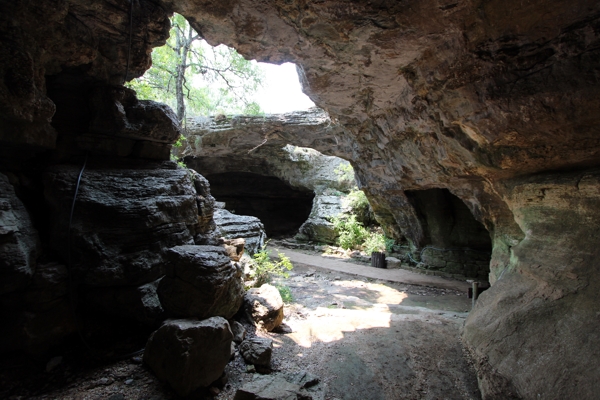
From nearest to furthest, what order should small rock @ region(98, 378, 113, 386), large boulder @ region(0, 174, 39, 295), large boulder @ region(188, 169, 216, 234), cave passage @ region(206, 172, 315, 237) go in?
large boulder @ region(0, 174, 39, 295) → small rock @ region(98, 378, 113, 386) → large boulder @ region(188, 169, 216, 234) → cave passage @ region(206, 172, 315, 237)

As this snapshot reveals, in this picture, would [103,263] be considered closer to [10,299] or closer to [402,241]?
[10,299]

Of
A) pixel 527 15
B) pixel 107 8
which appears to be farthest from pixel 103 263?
pixel 527 15

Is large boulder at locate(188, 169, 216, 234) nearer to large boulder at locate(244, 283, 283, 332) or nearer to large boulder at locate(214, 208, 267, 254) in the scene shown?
large boulder at locate(244, 283, 283, 332)

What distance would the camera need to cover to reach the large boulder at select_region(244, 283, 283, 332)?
4.38 meters

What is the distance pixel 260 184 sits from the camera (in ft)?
66.0

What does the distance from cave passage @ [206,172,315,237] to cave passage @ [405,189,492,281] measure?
9.82 meters

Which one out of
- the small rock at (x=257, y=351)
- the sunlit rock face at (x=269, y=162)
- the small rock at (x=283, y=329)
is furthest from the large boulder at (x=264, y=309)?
the sunlit rock face at (x=269, y=162)

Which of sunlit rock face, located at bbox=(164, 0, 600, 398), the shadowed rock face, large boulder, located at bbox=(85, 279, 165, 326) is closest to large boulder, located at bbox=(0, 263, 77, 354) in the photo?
large boulder, located at bbox=(85, 279, 165, 326)

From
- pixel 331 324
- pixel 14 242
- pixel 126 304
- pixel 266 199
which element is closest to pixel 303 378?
pixel 331 324

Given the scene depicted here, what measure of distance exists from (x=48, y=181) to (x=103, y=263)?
47.7 inches

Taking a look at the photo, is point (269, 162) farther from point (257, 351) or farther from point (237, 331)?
point (257, 351)

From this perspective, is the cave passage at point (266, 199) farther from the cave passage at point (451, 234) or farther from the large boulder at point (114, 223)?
the large boulder at point (114, 223)

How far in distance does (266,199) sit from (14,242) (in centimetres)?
1786

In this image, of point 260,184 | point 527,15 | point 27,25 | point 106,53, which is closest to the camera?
point 527,15
